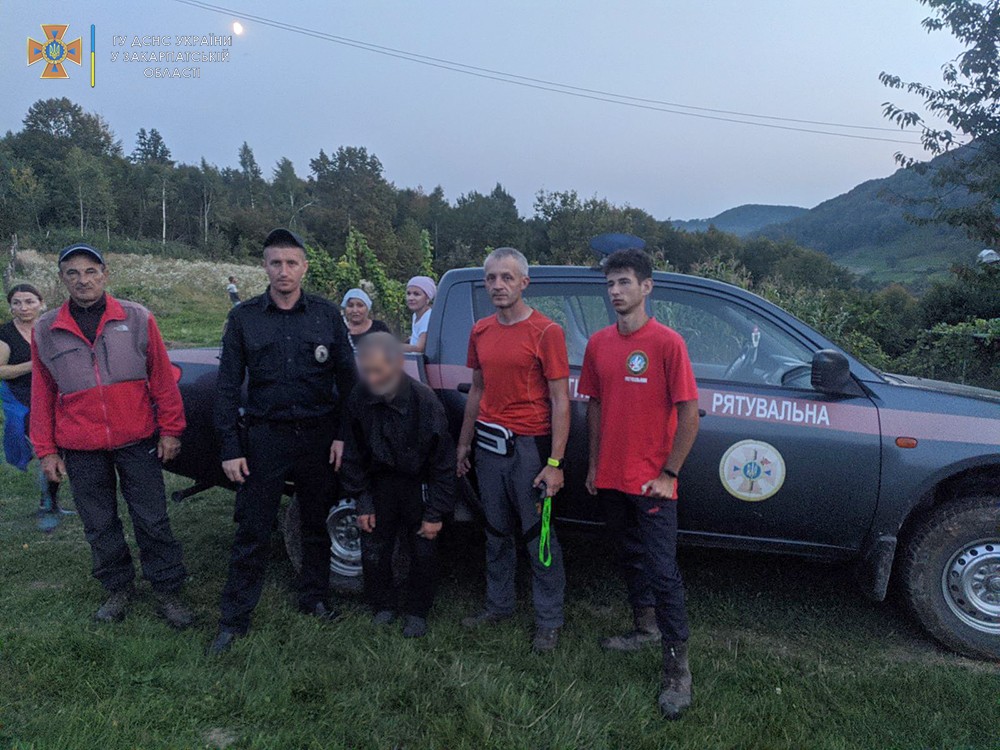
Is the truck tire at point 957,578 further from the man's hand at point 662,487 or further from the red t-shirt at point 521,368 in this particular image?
the red t-shirt at point 521,368

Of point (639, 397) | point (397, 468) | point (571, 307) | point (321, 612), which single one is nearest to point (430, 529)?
point (397, 468)

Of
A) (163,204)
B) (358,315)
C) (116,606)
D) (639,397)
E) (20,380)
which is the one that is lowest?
(116,606)

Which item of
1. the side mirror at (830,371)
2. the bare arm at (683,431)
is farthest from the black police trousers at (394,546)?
the side mirror at (830,371)

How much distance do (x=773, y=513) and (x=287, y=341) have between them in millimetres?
2362

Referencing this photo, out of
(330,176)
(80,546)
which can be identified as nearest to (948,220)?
(80,546)

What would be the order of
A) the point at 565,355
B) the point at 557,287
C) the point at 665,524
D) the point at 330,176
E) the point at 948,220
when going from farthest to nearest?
the point at 330,176 < the point at 948,220 < the point at 557,287 < the point at 565,355 < the point at 665,524

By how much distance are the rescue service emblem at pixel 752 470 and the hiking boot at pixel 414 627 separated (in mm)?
1572

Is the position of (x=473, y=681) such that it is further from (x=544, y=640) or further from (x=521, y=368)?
(x=521, y=368)

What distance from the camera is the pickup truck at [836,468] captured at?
301 centimetres

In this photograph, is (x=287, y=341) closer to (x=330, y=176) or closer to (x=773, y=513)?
(x=773, y=513)

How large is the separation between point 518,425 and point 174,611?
1.96 meters

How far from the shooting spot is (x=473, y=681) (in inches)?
106

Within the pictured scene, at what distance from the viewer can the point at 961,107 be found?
12.3 m

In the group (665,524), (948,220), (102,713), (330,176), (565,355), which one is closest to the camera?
(102,713)
